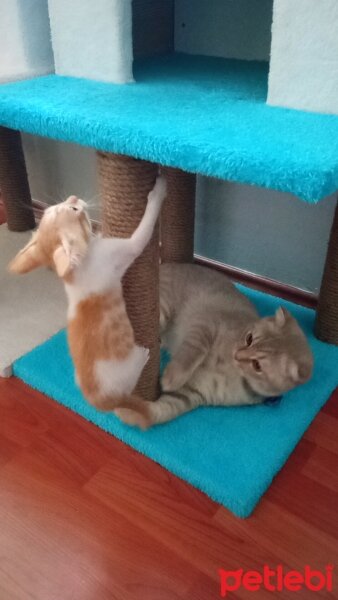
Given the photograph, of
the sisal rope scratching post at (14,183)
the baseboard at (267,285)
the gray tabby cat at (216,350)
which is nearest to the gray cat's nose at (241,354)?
the gray tabby cat at (216,350)

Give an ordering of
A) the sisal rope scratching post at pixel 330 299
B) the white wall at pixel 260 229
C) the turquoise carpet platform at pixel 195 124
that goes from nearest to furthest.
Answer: the turquoise carpet platform at pixel 195 124 → the sisal rope scratching post at pixel 330 299 → the white wall at pixel 260 229

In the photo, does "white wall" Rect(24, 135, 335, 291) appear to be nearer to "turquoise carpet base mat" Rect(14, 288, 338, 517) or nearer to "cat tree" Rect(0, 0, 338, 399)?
"cat tree" Rect(0, 0, 338, 399)

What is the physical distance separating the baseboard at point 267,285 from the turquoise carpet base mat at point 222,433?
314mm

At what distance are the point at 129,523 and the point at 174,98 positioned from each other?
81cm

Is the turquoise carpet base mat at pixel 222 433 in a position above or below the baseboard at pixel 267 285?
above

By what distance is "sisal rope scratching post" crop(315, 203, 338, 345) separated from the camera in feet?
3.77

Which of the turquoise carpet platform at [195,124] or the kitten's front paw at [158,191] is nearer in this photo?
the turquoise carpet platform at [195,124]

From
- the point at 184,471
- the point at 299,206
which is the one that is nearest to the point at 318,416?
the point at 184,471

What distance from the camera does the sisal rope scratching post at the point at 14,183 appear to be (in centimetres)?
158

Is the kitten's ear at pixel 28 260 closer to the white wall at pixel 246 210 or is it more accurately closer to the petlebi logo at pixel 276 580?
the petlebi logo at pixel 276 580

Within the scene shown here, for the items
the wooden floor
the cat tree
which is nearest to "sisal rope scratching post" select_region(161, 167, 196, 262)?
the cat tree

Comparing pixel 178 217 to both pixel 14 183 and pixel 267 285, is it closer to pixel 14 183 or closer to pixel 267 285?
pixel 267 285

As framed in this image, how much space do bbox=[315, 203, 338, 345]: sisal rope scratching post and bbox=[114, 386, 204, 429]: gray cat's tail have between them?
400 millimetres

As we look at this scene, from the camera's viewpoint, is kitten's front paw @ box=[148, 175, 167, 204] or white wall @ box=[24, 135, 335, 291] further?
white wall @ box=[24, 135, 335, 291]
